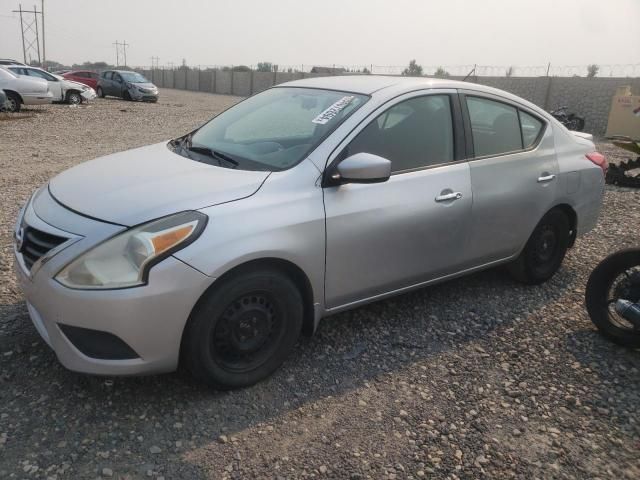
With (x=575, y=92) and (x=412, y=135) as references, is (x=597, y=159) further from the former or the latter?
(x=575, y=92)

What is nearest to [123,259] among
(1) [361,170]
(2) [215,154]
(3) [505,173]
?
(2) [215,154]

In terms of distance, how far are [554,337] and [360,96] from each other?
2165mm

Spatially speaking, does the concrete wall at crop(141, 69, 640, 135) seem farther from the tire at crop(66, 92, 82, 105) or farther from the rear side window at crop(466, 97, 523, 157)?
the rear side window at crop(466, 97, 523, 157)

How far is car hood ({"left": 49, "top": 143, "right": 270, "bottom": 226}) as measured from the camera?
8.89 ft

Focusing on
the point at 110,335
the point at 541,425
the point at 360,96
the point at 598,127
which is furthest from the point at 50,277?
the point at 598,127

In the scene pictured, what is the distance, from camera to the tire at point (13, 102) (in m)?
16.5

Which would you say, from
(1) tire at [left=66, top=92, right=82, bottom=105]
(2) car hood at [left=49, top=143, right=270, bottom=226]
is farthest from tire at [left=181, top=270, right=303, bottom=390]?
(1) tire at [left=66, top=92, right=82, bottom=105]

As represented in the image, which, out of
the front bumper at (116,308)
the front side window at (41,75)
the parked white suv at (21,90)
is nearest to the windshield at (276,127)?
the front bumper at (116,308)

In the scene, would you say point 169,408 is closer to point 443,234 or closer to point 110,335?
point 110,335

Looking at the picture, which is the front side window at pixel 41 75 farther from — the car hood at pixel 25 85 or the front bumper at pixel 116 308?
the front bumper at pixel 116 308

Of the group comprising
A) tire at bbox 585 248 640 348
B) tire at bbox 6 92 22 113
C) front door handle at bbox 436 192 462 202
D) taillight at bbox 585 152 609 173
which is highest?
taillight at bbox 585 152 609 173

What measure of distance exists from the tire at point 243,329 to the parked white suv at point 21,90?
16780 mm

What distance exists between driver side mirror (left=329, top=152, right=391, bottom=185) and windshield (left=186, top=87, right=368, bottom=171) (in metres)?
0.24

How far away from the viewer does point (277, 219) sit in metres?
2.86
